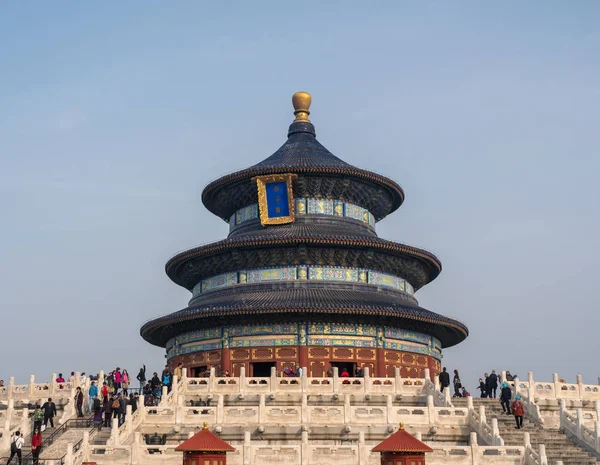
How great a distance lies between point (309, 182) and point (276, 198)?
6.88ft

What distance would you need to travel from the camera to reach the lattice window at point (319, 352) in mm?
45219

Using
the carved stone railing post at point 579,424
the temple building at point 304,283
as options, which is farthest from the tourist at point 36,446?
the temple building at point 304,283

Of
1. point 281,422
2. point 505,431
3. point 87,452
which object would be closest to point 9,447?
point 87,452

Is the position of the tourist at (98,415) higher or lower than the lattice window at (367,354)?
lower

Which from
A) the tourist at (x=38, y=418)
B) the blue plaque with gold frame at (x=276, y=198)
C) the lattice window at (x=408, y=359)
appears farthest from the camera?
the blue plaque with gold frame at (x=276, y=198)

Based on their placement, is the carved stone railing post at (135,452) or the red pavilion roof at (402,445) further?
the carved stone railing post at (135,452)

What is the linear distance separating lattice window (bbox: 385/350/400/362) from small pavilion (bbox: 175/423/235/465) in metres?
26.6

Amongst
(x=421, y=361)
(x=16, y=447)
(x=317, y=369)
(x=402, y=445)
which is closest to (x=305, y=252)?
(x=317, y=369)

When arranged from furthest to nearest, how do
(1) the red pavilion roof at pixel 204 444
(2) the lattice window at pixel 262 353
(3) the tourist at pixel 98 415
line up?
(2) the lattice window at pixel 262 353 → (3) the tourist at pixel 98 415 → (1) the red pavilion roof at pixel 204 444

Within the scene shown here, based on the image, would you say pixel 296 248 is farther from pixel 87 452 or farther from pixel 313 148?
pixel 87 452

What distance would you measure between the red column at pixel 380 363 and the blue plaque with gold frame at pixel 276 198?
336 inches

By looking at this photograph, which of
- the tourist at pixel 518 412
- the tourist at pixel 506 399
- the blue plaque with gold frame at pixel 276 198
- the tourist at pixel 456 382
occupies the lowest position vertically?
the tourist at pixel 518 412

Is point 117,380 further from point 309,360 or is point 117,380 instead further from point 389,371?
point 389,371

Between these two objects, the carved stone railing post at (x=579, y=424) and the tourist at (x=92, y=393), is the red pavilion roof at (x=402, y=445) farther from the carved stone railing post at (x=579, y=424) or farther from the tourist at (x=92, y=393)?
the tourist at (x=92, y=393)
